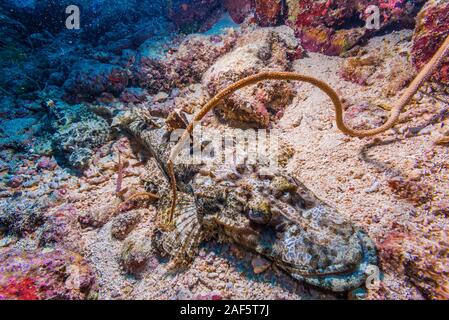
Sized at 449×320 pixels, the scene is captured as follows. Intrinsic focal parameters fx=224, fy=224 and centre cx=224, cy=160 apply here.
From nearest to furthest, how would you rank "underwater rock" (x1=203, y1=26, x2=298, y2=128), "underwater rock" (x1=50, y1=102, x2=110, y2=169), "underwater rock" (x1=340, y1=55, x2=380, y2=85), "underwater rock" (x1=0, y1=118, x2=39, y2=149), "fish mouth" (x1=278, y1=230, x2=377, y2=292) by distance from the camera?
"fish mouth" (x1=278, y1=230, x2=377, y2=292)
"underwater rock" (x1=340, y1=55, x2=380, y2=85)
"underwater rock" (x1=203, y1=26, x2=298, y2=128)
"underwater rock" (x1=50, y1=102, x2=110, y2=169)
"underwater rock" (x1=0, y1=118, x2=39, y2=149)

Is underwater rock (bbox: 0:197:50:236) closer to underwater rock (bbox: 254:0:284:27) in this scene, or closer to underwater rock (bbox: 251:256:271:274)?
underwater rock (bbox: 251:256:271:274)

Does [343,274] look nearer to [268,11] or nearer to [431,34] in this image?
[431,34]

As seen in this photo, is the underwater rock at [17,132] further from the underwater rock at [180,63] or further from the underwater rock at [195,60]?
the underwater rock at [195,60]

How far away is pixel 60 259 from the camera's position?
2.74 meters

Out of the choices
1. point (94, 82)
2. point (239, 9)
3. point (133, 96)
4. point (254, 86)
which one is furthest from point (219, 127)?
point (239, 9)

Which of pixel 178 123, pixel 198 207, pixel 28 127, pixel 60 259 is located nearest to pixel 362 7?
pixel 178 123

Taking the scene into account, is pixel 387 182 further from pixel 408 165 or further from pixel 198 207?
pixel 198 207

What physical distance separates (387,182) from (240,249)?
194 cm

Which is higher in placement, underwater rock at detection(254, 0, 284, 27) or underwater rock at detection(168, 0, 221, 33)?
underwater rock at detection(168, 0, 221, 33)

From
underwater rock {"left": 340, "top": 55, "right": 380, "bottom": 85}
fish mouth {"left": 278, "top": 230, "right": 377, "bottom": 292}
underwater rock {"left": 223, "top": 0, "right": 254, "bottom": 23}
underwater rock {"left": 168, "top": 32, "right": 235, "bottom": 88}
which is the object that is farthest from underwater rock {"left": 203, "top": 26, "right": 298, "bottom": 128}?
fish mouth {"left": 278, "top": 230, "right": 377, "bottom": 292}

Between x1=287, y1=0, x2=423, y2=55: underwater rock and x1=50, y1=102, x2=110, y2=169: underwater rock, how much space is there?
5094 mm

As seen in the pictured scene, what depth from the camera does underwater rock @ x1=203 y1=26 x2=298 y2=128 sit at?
4.04 metres

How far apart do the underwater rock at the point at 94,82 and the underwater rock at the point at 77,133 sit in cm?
62

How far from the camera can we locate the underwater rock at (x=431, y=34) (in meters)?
3.02
